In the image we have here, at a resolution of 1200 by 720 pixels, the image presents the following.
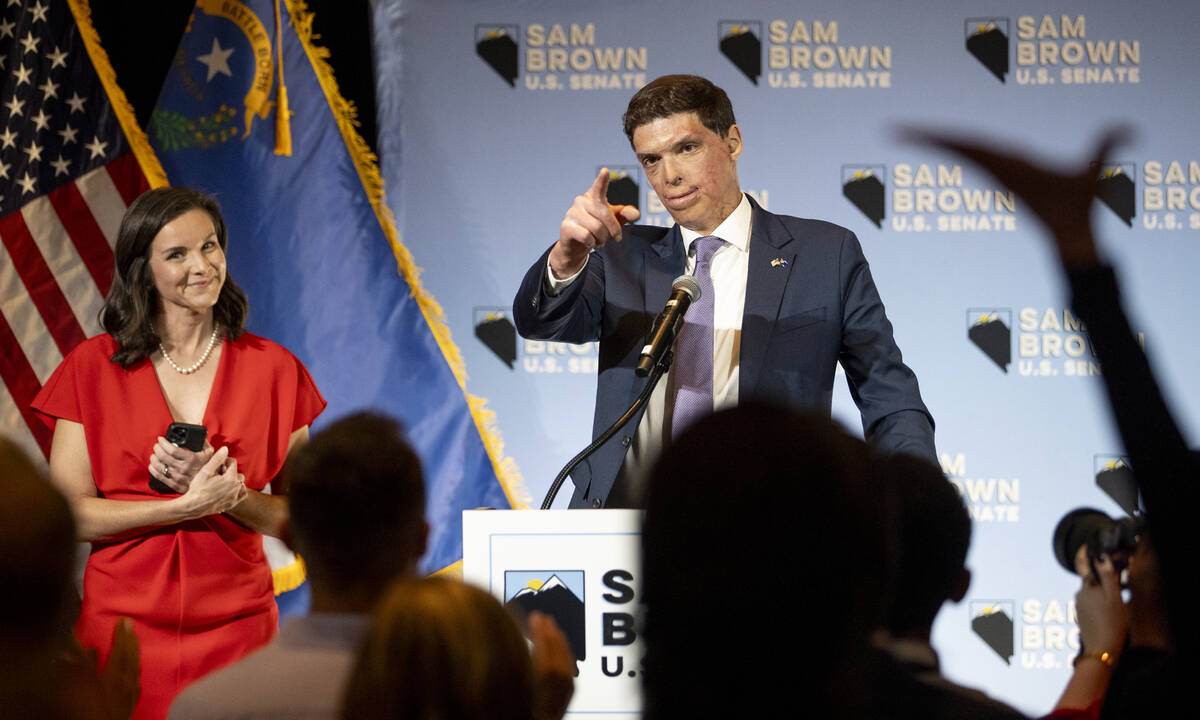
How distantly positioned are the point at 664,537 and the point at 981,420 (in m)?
3.43

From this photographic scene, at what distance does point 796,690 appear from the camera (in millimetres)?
816

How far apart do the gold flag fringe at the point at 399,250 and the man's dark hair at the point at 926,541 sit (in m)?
2.84

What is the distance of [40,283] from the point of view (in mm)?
4000

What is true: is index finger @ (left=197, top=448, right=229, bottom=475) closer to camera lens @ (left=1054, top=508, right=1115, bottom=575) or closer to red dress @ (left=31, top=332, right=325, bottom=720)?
red dress @ (left=31, top=332, right=325, bottom=720)

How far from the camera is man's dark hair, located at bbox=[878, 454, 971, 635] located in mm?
1273

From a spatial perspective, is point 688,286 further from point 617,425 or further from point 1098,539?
point 1098,539

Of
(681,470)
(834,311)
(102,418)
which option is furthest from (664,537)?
(102,418)

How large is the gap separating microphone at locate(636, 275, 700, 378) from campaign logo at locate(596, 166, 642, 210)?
2.11 meters

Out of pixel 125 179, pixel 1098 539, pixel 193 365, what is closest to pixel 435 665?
pixel 1098 539

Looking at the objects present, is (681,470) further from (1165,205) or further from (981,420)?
(1165,205)

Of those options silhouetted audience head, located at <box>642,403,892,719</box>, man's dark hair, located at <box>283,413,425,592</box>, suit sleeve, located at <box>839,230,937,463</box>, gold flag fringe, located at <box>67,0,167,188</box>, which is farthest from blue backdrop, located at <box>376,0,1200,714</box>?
silhouetted audience head, located at <box>642,403,892,719</box>

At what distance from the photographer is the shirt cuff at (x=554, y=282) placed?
2.25 metres

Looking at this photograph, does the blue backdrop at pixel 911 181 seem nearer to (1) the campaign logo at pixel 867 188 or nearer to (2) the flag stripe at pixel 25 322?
(1) the campaign logo at pixel 867 188

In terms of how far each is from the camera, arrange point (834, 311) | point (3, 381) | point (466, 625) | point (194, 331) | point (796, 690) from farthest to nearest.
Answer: point (3, 381) < point (194, 331) < point (834, 311) < point (466, 625) < point (796, 690)
